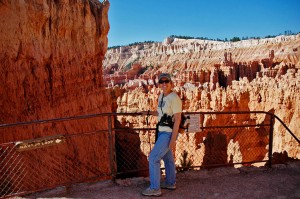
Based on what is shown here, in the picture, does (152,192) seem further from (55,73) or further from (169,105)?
(55,73)

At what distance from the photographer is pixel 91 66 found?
11.9 metres

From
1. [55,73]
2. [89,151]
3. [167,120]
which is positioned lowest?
[89,151]

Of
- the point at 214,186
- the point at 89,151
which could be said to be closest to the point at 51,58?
the point at 89,151

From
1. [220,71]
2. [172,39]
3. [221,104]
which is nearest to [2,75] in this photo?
[221,104]

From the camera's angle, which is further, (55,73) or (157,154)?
(55,73)

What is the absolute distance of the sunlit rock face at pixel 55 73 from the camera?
27.6 feet

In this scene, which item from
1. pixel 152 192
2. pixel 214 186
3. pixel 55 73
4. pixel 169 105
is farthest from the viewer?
pixel 55 73

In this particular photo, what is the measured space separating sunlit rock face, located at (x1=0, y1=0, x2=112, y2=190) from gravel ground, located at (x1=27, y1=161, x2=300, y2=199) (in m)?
4.02

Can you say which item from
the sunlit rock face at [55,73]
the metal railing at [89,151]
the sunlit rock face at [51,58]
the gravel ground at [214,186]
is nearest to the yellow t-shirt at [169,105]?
the metal railing at [89,151]

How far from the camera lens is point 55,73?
10000 millimetres

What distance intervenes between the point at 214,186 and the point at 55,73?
24.2 ft

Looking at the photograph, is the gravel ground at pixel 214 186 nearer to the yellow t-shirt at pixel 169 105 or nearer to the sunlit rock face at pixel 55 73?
the yellow t-shirt at pixel 169 105

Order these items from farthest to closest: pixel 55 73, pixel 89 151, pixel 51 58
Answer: pixel 89 151 < pixel 55 73 < pixel 51 58

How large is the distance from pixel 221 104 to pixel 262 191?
19.3 metres
